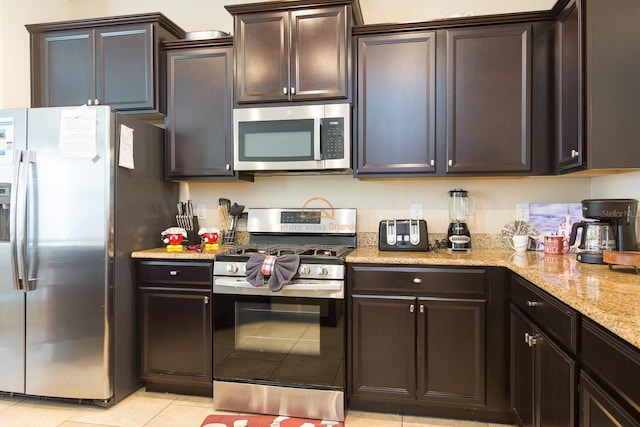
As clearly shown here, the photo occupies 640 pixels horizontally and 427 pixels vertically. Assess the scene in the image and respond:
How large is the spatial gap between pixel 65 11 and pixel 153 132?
5.12ft

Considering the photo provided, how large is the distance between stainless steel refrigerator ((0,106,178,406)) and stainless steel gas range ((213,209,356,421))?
2.00 feet

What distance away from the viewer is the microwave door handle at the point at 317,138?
2395 mm

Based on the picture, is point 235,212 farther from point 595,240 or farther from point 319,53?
point 595,240

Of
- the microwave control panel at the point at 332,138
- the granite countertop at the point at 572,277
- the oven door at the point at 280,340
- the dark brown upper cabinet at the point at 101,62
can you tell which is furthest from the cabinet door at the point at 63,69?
the granite countertop at the point at 572,277

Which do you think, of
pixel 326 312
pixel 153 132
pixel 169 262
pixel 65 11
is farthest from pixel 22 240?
pixel 65 11

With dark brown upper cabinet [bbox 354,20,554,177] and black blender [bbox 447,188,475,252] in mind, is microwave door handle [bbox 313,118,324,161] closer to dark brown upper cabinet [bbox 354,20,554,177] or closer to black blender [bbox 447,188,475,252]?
dark brown upper cabinet [bbox 354,20,554,177]

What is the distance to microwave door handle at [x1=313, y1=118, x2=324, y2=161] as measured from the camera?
2.39 metres

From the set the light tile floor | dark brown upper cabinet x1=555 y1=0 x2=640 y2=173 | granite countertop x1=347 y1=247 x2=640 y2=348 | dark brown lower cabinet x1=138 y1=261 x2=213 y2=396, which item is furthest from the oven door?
dark brown upper cabinet x1=555 y1=0 x2=640 y2=173

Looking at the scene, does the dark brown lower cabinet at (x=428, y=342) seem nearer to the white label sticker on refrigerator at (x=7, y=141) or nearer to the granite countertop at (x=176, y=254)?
the granite countertop at (x=176, y=254)

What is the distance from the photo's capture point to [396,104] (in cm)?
238

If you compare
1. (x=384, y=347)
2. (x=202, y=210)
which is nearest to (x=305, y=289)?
(x=384, y=347)

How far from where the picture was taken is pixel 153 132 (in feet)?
8.56

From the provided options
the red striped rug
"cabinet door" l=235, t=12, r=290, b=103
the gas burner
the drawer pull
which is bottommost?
the red striped rug

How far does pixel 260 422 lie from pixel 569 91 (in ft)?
7.93
